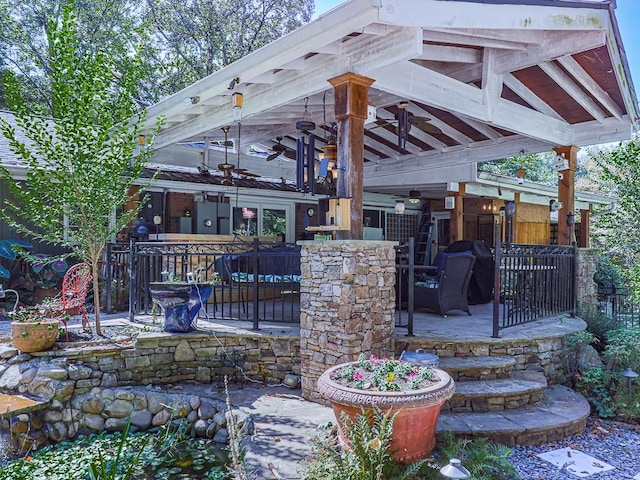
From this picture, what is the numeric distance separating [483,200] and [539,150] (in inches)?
213

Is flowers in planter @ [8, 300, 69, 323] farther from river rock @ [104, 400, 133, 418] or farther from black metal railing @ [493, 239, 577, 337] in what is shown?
black metal railing @ [493, 239, 577, 337]

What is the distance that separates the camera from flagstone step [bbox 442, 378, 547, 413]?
12.8 ft

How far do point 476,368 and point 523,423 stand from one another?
656 mm

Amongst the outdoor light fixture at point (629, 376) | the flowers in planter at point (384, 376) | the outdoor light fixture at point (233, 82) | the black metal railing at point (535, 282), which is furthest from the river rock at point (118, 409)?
the outdoor light fixture at point (629, 376)

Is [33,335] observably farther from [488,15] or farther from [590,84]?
[590,84]

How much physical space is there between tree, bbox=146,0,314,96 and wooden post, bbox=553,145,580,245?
11.9 meters

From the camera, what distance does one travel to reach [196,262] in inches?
291

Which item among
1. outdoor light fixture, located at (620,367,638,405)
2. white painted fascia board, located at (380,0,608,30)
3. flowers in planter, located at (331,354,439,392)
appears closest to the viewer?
flowers in planter, located at (331,354,439,392)

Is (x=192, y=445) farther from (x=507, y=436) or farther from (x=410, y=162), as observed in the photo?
(x=410, y=162)

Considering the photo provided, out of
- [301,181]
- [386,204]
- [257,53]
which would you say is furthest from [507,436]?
[386,204]

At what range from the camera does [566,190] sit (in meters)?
6.99

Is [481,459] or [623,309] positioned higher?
[623,309]

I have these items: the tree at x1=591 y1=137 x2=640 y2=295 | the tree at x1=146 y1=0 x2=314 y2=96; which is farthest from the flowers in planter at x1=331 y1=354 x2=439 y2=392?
the tree at x1=146 y1=0 x2=314 y2=96

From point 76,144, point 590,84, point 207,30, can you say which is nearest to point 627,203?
point 590,84
